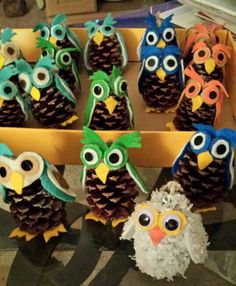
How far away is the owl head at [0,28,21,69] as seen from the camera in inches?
24.6

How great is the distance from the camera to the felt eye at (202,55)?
60 cm

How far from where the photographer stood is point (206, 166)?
47 centimetres

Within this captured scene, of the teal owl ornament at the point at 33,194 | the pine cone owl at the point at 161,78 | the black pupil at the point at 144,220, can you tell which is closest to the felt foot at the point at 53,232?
the teal owl ornament at the point at 33,194

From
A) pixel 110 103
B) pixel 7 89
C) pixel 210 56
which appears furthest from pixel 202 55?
pixel 7 89

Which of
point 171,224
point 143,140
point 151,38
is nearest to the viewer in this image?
point 171,224

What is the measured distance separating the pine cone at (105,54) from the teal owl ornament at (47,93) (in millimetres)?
104

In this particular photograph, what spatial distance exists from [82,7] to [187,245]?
0.62m

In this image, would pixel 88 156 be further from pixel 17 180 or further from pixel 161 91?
pixel 161 91

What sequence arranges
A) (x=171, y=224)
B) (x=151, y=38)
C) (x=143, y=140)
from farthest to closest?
(x=151, y=38), (x=143, y=140), (x=171, y=224)

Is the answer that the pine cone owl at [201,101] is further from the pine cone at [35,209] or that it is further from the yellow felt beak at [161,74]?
the pine cone at [35,209]

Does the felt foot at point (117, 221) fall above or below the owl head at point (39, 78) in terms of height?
below

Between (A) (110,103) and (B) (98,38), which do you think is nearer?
(A) (110,103)

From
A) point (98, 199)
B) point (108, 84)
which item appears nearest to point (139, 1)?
point (108, 84)

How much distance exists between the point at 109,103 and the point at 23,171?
0.15 m
